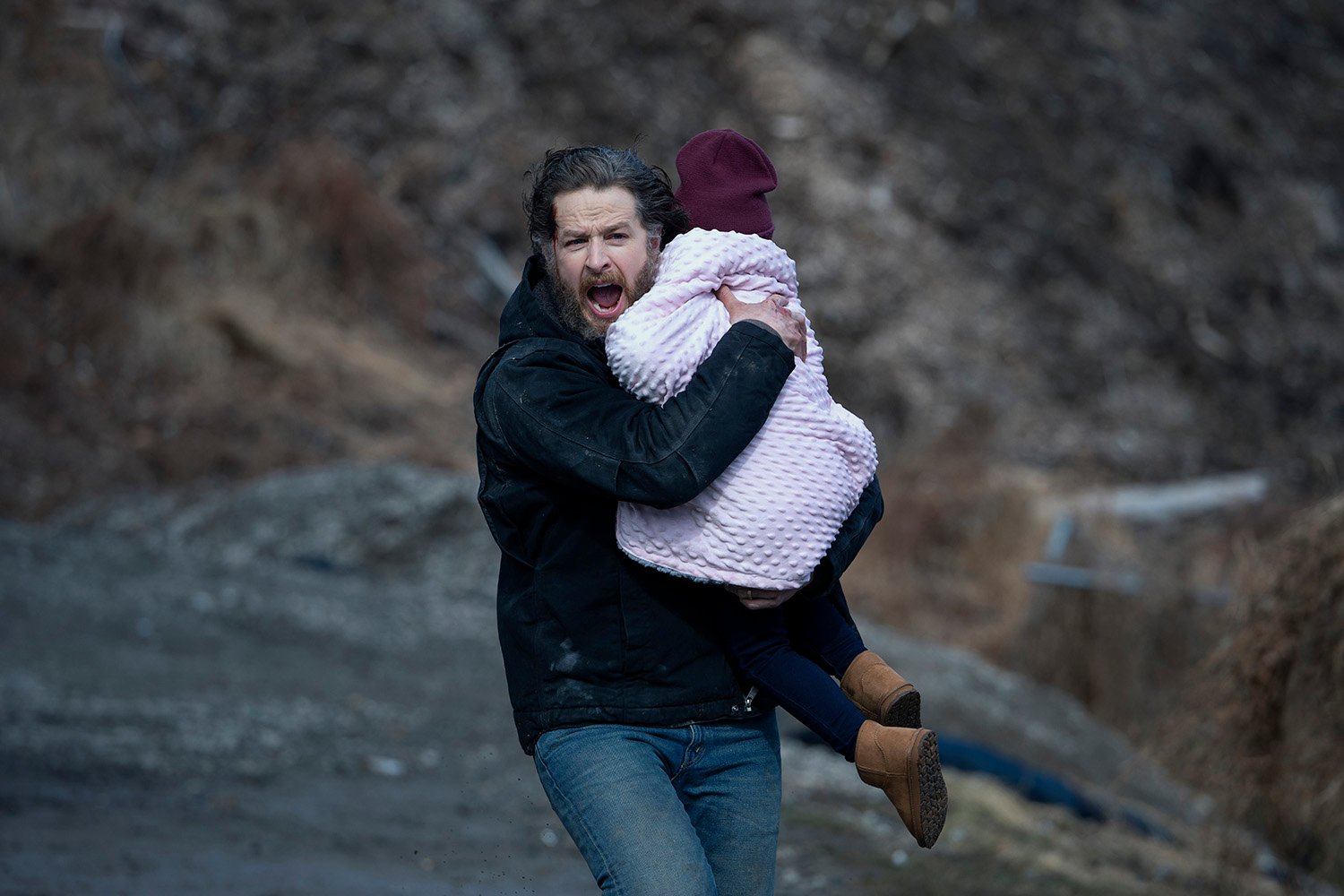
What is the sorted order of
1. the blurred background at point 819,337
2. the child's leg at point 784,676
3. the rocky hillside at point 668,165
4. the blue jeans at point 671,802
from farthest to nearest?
the rocky hillside at point 668,165
the blurred background at point 819,337
the child's leg at point 784,676
the blue jeans at point 671,802

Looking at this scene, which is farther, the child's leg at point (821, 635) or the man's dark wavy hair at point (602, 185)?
the child's leg at point (821, 635)

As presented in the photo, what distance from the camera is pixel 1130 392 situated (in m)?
20.6

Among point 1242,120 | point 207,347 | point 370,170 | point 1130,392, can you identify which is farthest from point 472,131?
point 1242,120

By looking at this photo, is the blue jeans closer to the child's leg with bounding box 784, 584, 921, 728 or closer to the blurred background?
the child's leg with bounding box 784, 584, 921, 728

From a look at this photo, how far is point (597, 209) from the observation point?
2.69 meters

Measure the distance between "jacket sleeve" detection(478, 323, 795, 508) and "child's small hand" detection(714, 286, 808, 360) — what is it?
54mm

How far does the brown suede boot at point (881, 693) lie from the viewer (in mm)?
2666

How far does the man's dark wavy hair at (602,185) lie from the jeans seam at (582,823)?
3.09ft

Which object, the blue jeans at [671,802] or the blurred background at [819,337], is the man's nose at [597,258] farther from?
the blurred background at [819,337]

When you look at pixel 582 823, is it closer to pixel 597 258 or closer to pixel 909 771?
pixel 909 771

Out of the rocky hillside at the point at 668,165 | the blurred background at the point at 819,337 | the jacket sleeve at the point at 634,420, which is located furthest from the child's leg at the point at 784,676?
the rocky hillside at the point at 668,165

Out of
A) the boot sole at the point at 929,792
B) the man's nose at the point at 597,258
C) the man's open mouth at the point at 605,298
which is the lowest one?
the boot sole at the point at 929,792

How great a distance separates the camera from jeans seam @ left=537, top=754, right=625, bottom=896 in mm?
2430

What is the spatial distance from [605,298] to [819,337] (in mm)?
17115
